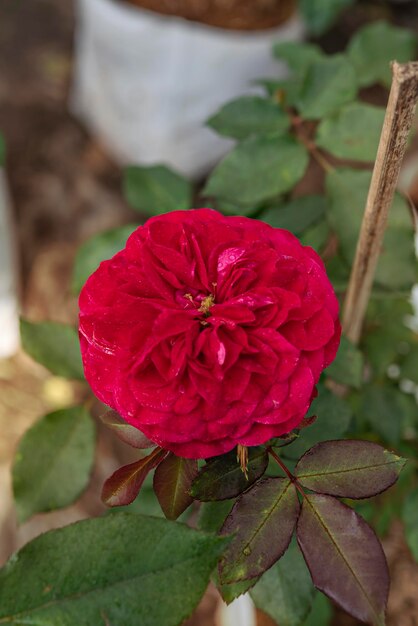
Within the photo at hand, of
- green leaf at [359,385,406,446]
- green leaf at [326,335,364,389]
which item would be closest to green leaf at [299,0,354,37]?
green leaf at [359,385,406,446]

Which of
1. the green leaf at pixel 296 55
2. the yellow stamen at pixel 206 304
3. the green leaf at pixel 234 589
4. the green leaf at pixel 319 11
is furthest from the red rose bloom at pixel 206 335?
the green leaf at pixel 319 11

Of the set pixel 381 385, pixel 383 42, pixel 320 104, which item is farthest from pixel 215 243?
pixel 383 42

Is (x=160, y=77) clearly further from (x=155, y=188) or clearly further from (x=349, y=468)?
(x=349, y=468)

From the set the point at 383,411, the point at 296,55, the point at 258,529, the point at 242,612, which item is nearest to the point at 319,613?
the point at 242,612

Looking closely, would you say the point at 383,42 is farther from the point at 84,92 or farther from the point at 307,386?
the point at 84,92

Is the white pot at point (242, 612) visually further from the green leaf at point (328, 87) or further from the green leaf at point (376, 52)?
the green leaf at point (376, 52)

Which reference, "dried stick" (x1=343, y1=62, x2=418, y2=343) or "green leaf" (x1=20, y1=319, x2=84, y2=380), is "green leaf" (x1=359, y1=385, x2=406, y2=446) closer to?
"dried stick" (x1=343, y1=62, x2=418, y2=343)
